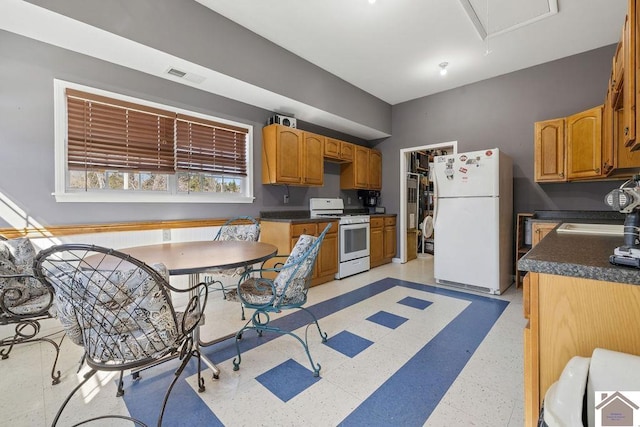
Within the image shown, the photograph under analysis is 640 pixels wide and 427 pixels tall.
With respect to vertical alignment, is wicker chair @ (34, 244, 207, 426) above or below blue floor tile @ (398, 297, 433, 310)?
above

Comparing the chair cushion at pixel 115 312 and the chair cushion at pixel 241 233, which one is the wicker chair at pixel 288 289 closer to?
the chair cushion at pixel 115 312

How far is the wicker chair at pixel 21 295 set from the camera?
5.52ft

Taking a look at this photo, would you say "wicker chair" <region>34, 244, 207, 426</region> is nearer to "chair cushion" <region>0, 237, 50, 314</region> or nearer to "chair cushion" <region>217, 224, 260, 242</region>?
"chair cushion" <region>0, 237, 50, 314</region>

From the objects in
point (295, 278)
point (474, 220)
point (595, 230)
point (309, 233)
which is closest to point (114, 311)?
Answer: point (295, 278)

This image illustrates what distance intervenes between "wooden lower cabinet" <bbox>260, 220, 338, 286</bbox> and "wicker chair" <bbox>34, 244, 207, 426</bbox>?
87.9 inches

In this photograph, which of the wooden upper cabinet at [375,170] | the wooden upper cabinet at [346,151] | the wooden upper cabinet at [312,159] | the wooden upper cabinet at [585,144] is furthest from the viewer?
the wooden upper cabinet at [375,170]

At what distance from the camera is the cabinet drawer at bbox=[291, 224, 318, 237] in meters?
3.49

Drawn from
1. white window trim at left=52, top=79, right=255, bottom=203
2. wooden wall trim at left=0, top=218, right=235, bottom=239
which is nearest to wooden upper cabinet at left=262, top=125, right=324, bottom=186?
white window trim at left=52, top=79, right=255, bottom=203

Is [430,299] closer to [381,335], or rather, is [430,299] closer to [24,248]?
[381,335]

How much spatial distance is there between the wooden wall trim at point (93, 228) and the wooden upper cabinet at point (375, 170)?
311 centimetres

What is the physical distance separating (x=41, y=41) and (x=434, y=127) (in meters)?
4.91

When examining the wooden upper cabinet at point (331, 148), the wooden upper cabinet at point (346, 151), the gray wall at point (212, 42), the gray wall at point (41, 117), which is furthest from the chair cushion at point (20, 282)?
the wooden upper cabinet at point (346, 151)

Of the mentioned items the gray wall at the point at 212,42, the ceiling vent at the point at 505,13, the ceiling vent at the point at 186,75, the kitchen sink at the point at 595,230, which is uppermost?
the ceiling vent at the point at 505,13

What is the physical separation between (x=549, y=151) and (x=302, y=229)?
10.5 feet
